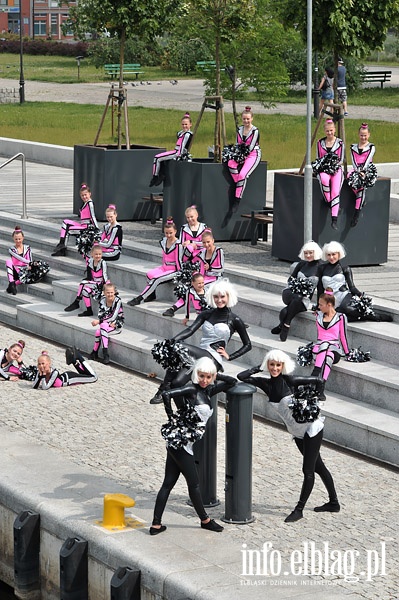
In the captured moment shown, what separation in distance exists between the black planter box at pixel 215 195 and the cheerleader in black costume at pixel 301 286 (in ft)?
14.3

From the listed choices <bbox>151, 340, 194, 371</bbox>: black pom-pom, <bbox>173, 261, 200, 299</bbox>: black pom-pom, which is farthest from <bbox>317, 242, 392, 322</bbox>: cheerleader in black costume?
<bbox>173, 261, 200, 299</bbox>: black pom-pom

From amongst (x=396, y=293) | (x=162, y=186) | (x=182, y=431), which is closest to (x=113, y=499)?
(x=182, y=431)

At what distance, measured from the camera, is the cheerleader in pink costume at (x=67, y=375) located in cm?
1527

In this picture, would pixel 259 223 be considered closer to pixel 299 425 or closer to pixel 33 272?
pixel 33 272

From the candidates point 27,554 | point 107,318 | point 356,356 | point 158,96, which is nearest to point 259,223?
point 107,318

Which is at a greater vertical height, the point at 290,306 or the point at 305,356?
the point at 290,306

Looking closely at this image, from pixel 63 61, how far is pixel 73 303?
62.8 metres

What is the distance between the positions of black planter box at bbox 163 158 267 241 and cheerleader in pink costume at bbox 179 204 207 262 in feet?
7.93

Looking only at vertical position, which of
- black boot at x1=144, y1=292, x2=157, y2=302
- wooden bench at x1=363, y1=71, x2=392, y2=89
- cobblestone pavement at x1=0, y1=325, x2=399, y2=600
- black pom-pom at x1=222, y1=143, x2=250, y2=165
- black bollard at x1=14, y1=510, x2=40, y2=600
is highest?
wooden bench at x1=363, y1=71, x2=392, y2=89

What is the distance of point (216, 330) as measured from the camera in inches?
538

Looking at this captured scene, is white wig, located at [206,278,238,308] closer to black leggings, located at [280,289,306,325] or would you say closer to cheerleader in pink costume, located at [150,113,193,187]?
black leggings, located at [280,289,306,325]

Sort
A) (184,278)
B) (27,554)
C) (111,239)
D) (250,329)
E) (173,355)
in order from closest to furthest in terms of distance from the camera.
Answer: (27,554)
(173,355)
(250,329)
(184,278)
(111,239)

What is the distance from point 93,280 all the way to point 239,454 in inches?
282

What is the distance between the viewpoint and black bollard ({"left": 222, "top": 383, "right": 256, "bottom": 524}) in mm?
10742
